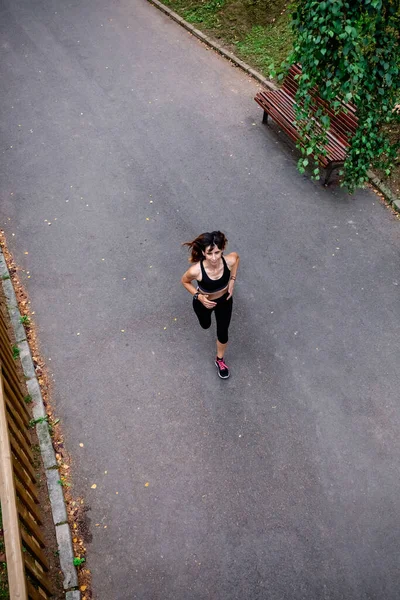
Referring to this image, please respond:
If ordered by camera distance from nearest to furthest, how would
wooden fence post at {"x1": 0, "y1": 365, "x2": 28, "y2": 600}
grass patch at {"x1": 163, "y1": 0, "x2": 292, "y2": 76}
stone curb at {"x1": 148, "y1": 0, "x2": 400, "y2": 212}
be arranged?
wooden fence post at {"x1": 0, "y1": 365, "x2": 28, "y2": 600}, stone curb at {"x1": 148, "y1": 0, "x2": 400, "y2": 212}, grass patch at {"x1": 163, "y1": 0, "x2": 292, "y2": 76}

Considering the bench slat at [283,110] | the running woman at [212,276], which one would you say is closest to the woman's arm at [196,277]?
the running woman at [212,276]

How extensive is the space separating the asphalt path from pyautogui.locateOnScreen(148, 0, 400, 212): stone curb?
259 mm

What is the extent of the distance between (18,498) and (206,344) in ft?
9.52

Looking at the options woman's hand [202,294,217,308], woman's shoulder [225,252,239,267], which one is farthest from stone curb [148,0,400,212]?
woman's hand [202,294,217,308]

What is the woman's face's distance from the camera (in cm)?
458

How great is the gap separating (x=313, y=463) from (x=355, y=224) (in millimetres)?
3939

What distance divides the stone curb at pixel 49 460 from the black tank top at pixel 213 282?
2495 mm

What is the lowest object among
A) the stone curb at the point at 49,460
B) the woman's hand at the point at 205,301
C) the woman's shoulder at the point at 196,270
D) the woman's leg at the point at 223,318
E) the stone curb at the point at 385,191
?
the stone curb at the point at 49,460

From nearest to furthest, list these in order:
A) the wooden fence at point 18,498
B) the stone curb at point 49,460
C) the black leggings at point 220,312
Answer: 1. the wooden fence at point 18,498
2. the stone curb at point 49,460
3. the black leggings at point 220,312

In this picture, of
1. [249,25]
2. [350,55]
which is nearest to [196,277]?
[350,55]

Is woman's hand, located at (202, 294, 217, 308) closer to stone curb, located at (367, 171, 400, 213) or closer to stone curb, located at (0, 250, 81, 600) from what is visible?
stone curb, located at (0, 250, 81, 600)

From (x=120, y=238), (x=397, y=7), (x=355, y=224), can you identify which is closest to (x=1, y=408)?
(x=120, y=238)

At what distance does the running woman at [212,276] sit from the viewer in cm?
460

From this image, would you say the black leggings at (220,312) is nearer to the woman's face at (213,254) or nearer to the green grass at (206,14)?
the woman's face at (213,254)
